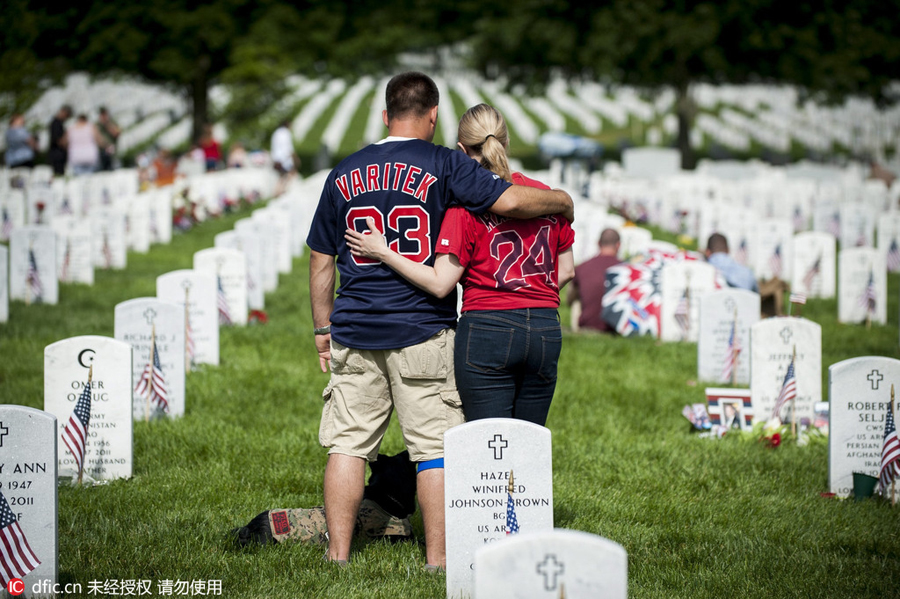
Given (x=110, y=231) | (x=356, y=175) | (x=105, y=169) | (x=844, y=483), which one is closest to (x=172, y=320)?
(x=356, y=175)

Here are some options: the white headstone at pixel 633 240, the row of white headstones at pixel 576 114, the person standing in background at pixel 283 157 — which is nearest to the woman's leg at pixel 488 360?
the white headstone at pixel 633 240

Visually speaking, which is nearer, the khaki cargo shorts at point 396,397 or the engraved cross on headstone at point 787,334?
the khaki cargo shorts at point 396,397

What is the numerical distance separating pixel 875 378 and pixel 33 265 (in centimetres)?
914

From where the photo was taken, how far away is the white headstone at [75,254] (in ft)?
42.9

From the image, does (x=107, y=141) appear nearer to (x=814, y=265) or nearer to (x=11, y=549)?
(x=814, y=265)

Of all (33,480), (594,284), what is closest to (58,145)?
(594,284)

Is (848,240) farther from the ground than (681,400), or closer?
farther from the ground

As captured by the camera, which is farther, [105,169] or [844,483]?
[105,169]

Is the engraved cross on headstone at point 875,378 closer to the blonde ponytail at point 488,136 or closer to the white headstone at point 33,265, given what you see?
the blonde ponytail at point 488,136

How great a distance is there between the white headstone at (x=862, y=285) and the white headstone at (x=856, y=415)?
5.58 m

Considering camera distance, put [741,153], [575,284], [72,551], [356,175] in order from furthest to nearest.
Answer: [741,153], [575,284], [72,551], [356,175]

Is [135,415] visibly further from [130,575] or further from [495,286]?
[495,286]

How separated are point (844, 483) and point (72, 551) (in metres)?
4.24

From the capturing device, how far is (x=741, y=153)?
44406 millimetres
